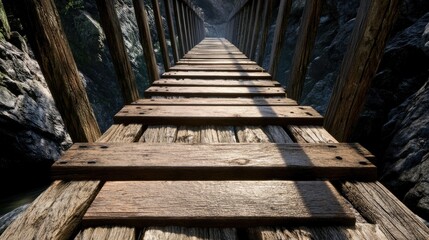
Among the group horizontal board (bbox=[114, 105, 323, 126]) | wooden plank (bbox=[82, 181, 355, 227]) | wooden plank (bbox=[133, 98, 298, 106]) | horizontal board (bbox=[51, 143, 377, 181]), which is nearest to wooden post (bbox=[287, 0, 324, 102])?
wooden plank (bbox=[133, 98, 298, 106])

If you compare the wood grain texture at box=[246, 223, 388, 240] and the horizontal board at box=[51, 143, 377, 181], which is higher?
the horizontal board at box=[51, 143, 377, 181]

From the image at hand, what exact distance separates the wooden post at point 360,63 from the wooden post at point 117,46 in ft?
6.06

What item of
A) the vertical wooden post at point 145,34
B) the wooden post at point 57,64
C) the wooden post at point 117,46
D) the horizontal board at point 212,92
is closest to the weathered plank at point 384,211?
the wooden post at point 57,64

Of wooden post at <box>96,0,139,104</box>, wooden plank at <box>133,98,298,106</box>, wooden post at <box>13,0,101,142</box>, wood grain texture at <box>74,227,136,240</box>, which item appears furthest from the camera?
wooden plank at <box>133,98,298,106</box>

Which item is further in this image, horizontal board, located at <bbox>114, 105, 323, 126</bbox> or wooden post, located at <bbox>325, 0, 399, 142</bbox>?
horizontal board, located at <bbox>114, 105, 323, 126</bbox>

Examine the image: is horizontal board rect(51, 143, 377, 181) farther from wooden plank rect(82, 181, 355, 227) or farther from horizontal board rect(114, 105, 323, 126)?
horizontal board rect(114, 105, 323, 126)

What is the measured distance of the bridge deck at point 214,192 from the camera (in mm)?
911

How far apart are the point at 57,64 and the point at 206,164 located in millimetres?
1027

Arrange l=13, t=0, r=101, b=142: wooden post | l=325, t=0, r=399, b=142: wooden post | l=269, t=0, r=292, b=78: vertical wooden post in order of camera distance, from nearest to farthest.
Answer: l=13, t=0, r=101, b=142: wooden post, l=325, t=0, r=399, b=142: wooden post, l=269, t=0, r=292, b=78: vertical wooden post

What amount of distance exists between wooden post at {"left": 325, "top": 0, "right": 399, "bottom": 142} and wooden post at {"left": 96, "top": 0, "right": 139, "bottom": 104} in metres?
1.85

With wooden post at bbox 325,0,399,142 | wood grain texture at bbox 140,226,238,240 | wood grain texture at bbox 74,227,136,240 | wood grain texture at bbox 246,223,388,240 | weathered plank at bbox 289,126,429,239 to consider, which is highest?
wooden post at bbox 325,0,399,142

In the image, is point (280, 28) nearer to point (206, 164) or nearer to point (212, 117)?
point (212, 117)

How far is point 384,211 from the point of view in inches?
38.9

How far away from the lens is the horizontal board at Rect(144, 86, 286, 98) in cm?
281
